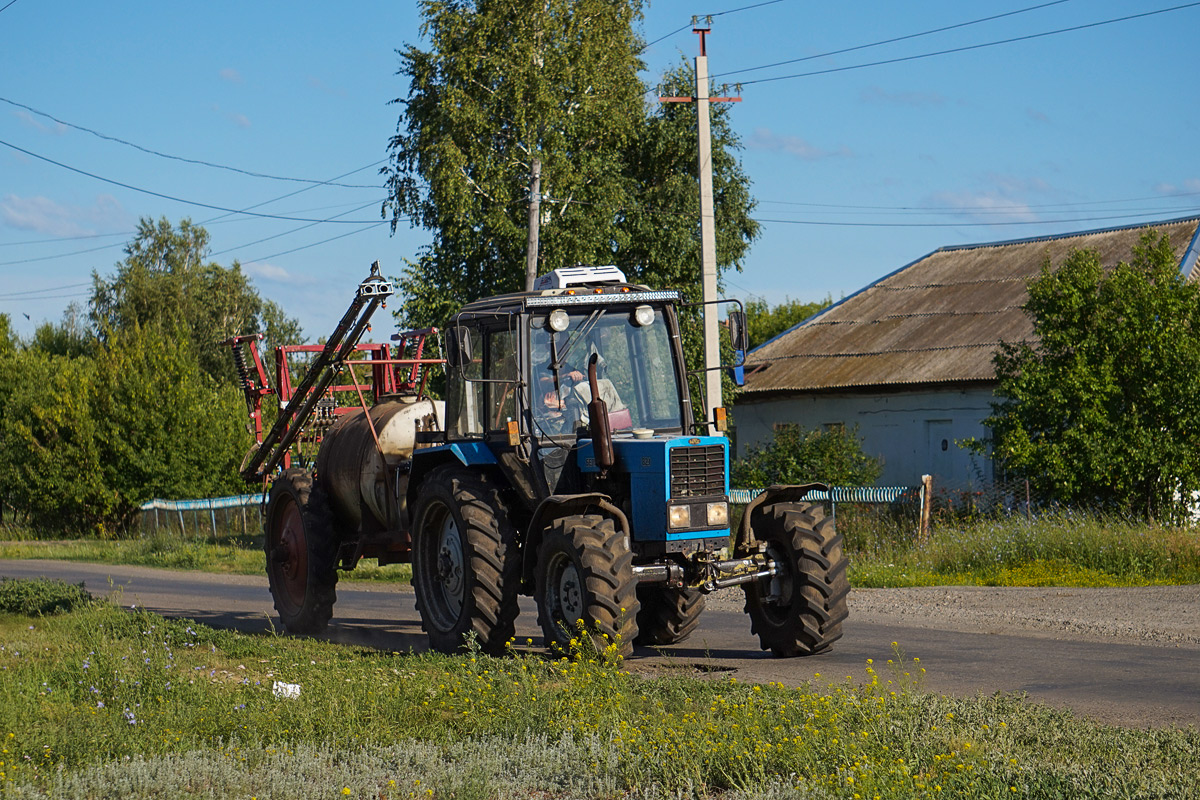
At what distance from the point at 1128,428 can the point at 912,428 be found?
28.4ft

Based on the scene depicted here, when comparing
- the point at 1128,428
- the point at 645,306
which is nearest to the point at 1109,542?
the point at 1128,428

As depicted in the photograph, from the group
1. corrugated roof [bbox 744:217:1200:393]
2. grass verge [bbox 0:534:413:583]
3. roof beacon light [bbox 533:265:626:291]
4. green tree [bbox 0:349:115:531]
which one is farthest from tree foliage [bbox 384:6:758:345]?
roof beacon light [bbox 533:265:626:291]

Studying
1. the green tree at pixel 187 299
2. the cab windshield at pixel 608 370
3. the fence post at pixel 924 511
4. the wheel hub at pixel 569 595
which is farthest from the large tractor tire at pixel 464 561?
the green tree at pixel 187 299

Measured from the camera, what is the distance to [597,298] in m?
10.5

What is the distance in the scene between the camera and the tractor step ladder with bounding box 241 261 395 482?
476 inches

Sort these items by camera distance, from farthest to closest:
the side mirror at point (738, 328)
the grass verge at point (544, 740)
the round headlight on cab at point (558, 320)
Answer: the round headlight on cab at point (558, 320) < the side mirror at point (738, 328) < the grass verge at point (544, 740)

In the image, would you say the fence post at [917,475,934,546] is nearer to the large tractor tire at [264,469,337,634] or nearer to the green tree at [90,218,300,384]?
the large tractor tire at [264,469,337,634]

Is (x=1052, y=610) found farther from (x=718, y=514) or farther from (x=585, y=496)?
(x=585, y=496)

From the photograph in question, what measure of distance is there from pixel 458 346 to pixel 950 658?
4.58 metres

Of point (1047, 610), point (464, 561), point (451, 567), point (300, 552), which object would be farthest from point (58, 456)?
point (1047, 610)

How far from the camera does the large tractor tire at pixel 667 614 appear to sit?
10.9 m

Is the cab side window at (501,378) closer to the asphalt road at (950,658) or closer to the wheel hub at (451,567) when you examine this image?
the wheel hub at (451,567)

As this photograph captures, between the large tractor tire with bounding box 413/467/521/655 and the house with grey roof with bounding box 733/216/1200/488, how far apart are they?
16.1 metres

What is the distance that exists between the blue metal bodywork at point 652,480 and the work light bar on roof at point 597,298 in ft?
4.05
